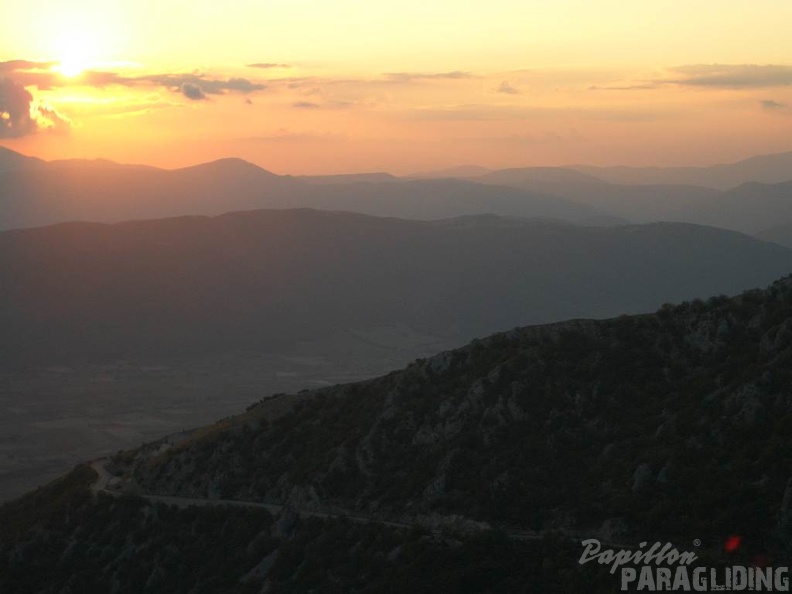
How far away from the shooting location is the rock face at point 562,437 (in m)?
30.2

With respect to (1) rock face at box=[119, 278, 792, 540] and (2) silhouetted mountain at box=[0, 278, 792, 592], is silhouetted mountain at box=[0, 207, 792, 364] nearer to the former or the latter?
(2) silhouetted mountain at box=[0, 278, 792, 592]

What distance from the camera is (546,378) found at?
126 feet

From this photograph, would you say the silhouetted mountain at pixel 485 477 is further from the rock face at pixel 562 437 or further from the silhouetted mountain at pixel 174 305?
the silhouetted mountain at pixel 174 305

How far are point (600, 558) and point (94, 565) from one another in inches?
833

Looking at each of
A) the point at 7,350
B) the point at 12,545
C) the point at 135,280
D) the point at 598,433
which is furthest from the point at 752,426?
the point at 135,280

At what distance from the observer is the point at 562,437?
117ft

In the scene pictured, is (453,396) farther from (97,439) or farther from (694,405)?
(97,439)

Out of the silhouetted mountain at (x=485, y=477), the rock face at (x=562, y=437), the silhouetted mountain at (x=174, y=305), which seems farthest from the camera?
the silhouetted mountain at (x=174, y=305)

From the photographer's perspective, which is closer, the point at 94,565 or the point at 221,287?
the point at 94,565

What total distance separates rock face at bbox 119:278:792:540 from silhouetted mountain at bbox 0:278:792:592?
0.07m

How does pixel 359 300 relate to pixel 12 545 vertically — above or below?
below

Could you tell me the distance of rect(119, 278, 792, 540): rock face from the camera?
30.2 metres

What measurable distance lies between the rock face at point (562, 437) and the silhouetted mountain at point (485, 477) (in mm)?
71

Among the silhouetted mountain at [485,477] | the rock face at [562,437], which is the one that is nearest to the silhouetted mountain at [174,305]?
the silhouetted mountain at [485,477]
